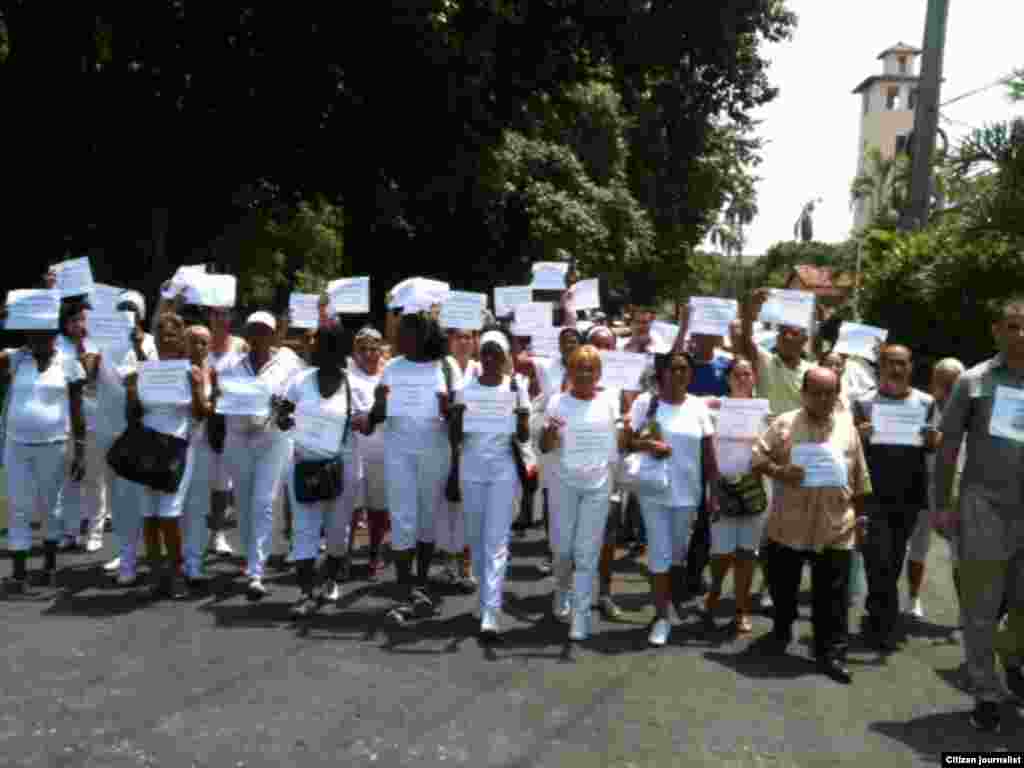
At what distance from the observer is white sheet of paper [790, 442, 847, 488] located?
6.54 meters

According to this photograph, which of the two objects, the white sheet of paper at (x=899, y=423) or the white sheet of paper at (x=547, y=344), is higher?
the white sheet of paper at (x=547, y=344)

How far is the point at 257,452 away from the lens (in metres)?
7.64

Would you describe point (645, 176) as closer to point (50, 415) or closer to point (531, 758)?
point (50, 415)

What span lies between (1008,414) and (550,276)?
245 inches

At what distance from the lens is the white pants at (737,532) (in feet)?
23.7

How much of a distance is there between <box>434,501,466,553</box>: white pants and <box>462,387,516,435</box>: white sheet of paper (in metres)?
1.12

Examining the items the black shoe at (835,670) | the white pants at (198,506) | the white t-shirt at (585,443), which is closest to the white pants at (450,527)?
the white t-shirt at (585,443)

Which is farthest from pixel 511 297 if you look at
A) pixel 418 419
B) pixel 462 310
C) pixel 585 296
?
pixel 418 419

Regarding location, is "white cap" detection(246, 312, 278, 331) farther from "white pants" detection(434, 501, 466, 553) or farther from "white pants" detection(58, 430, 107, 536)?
"white pants" detection(58, 430, 107, 536)

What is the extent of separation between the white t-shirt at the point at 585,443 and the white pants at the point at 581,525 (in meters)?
0.07

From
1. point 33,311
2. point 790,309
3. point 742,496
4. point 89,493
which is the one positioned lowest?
point 89,493

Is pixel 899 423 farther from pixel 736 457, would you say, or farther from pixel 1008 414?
pixel 1008 414

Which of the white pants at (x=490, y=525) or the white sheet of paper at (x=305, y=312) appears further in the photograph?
the white sheet of paper at (x=305, y=312)

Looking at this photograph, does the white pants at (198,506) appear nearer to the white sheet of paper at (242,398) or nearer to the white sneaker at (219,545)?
the white sheet of paper at (242,398)
